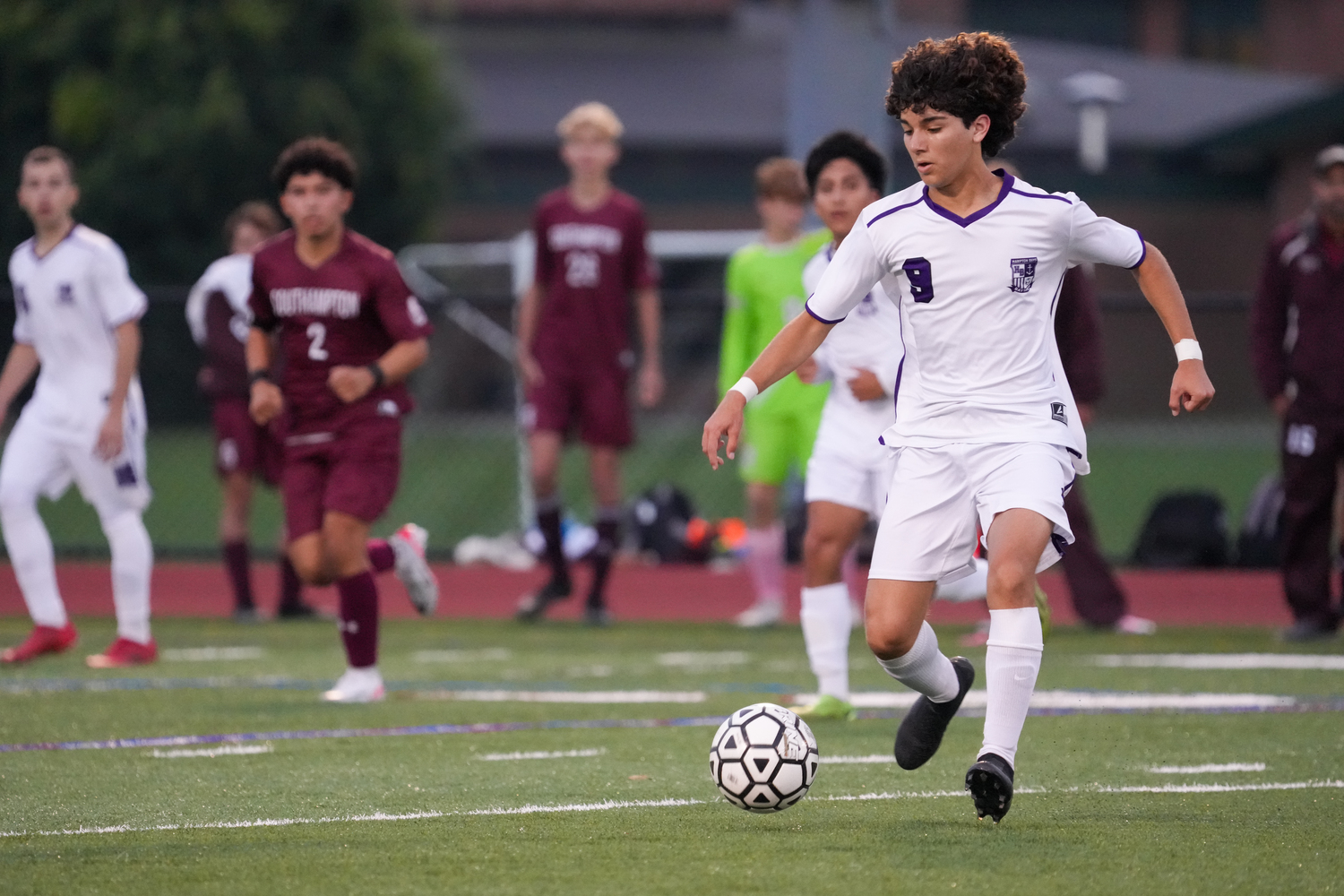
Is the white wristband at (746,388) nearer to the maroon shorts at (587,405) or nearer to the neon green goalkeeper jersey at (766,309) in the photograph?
the neon green goalkeeper jersey at (766,309)

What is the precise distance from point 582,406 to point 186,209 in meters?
19.2

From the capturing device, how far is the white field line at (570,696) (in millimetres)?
7887

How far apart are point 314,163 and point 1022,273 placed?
3405mm

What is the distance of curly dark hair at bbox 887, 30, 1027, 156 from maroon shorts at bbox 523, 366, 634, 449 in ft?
19.8

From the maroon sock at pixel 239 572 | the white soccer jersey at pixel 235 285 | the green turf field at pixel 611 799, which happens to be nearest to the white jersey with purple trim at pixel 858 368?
the green turf field at pixel 611 799

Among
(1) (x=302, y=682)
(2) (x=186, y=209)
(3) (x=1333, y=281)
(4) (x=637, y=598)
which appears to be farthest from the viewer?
(2) (x=186, y=209)

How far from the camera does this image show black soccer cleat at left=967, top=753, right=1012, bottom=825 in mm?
4777

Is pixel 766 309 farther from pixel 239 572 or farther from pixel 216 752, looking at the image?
pixel 216 752

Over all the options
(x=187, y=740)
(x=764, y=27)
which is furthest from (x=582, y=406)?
(x=764, y=27)

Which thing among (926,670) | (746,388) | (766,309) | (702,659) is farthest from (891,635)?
(766,309)

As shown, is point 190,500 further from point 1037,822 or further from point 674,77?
point 674,77

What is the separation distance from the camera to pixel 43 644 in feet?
29.5

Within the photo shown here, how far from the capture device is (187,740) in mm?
6699

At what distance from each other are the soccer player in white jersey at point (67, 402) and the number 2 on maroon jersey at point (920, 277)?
14.8 feet
